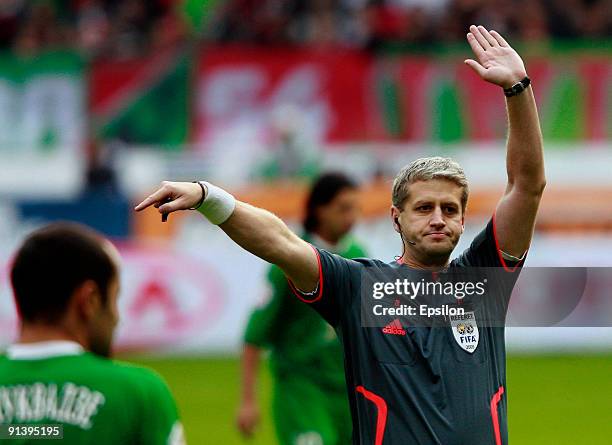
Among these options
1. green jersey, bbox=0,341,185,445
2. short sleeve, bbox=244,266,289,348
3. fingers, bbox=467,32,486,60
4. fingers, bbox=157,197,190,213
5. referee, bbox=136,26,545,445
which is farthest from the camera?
short sleeve, bbox=244,266,289,348

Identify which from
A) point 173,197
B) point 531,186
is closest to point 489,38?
point 531,186

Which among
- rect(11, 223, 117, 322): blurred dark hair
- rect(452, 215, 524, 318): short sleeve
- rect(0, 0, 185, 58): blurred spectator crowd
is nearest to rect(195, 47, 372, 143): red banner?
rect(0, 0, 185, 58): blurred spectator crowd

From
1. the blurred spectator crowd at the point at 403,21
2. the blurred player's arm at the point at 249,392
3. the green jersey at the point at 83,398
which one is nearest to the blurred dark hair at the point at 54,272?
the green jersey at the point at 83,398

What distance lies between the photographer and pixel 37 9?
2248 cm

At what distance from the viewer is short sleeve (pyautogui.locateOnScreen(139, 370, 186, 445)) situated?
396 centimetres

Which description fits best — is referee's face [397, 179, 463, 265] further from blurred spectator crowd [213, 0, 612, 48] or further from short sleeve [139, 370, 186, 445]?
blurred spectator crowd [213, 0, 612, 48]

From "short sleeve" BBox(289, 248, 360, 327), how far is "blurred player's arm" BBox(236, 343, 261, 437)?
10.1 feet

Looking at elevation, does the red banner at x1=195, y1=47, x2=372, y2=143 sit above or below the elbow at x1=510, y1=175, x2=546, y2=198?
above

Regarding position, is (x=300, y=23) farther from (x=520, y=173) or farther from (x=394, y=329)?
(x=394, y=329)

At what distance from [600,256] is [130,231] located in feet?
21.3

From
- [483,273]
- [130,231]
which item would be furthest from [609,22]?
[483,273]

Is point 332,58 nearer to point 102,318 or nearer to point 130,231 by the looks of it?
point 130,231

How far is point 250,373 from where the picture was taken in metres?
8.19

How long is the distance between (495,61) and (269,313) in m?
3.18
